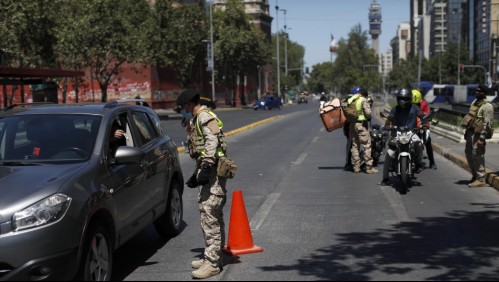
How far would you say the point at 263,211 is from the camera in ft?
29.4

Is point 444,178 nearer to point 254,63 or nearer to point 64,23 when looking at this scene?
point 64,23

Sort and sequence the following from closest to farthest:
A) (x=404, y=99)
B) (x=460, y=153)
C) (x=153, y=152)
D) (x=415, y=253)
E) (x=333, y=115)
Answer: (x=415, y=253) < (x=153, y=152) < (x=404, y=99) < (x=333, y=115) < (x=460, y=153)

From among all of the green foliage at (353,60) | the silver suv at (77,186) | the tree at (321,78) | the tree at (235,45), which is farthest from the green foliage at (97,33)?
the tree at (321,78)

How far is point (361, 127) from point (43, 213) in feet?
30.3

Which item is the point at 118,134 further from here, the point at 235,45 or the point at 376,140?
the point at 235,45

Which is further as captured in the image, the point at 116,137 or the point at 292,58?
the point at 292,58

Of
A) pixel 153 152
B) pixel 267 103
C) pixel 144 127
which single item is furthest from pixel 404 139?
pixel 267 103

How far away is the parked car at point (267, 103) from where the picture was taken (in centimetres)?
6381

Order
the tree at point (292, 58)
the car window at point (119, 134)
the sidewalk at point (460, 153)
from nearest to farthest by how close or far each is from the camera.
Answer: the car window at point (119, 134)
the sidewalk at point (460, 153)
the tree at point (292, 58)

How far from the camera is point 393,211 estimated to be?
8.79 m

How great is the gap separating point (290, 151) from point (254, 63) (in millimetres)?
50328

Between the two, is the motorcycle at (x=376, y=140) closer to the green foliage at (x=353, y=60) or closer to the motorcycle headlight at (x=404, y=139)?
the motorcycle headlight at (x=404, y=139)

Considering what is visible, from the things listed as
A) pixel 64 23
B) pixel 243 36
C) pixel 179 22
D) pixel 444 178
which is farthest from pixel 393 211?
pixel 243 36

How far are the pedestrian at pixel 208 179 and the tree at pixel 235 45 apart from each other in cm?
5915
